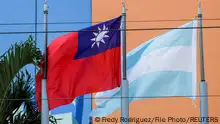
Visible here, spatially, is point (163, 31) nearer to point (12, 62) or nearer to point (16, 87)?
point (16, 87)

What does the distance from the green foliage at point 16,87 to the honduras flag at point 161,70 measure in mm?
2270

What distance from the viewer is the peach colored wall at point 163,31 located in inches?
520

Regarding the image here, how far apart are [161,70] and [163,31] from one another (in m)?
1.58

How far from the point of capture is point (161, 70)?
12117 mm

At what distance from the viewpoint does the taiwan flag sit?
11461mm

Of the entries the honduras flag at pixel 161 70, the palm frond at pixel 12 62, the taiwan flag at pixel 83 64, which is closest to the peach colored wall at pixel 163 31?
the honduras flag at pixel 161 70

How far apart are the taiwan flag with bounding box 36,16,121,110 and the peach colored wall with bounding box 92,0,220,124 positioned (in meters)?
1.81

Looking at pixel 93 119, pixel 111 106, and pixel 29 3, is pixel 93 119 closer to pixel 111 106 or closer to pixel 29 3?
pixel 111 106

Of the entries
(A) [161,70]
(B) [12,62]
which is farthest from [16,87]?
(A) [161,70]

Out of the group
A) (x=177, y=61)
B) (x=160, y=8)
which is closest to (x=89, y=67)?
(x=177, y=61)

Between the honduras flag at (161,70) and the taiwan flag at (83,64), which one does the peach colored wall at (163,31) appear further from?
the taiwan flag at (83,64)

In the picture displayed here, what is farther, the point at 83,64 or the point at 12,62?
the point at 83,64

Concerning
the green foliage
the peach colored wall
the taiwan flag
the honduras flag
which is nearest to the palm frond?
the green foliage

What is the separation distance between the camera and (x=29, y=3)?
14.3 metres
